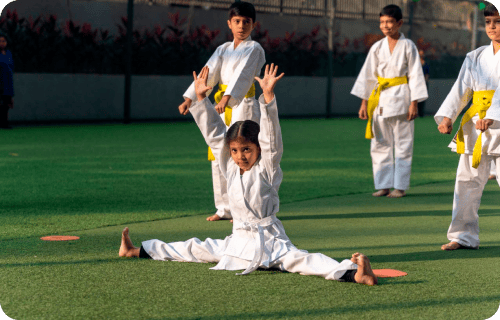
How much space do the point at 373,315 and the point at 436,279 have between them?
802 mm

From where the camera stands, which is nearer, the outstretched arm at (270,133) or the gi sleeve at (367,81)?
the outstretched arm at (270,133)

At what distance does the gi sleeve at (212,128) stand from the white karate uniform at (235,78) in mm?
1245

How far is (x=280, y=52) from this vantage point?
18359 millimetres

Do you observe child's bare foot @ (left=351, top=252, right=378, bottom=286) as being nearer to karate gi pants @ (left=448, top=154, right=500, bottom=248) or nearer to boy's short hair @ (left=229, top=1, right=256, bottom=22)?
karate gi pants @ (left=448, top=154, right=500, bottom=248)

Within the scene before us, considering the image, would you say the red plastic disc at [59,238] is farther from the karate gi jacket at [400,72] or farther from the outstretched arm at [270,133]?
the karate gi jacket at [400,72]

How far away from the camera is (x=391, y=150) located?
7266 mm

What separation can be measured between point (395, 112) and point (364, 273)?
3.73 m

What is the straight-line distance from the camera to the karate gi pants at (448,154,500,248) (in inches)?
182

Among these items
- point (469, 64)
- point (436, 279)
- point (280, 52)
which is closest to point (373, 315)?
point (436, 279)

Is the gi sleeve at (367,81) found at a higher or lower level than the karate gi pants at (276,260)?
higher

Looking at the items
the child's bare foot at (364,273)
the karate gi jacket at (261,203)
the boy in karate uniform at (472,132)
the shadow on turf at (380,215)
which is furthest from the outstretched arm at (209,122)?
the shadow on turf at (380,215)

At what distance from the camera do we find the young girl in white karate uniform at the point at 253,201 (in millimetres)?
3898

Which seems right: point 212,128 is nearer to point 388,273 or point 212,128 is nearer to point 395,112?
point 388,273

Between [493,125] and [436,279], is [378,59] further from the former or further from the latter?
[436,279]
